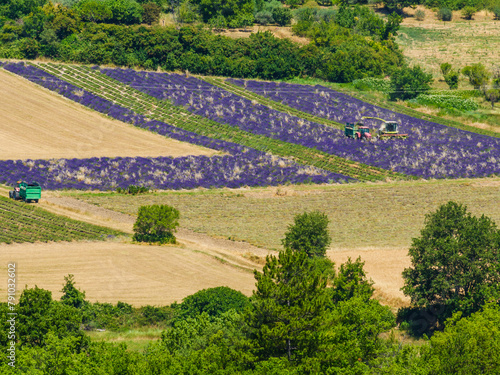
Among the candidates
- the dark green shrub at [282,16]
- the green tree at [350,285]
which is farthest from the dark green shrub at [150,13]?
the green tree at [350,285]

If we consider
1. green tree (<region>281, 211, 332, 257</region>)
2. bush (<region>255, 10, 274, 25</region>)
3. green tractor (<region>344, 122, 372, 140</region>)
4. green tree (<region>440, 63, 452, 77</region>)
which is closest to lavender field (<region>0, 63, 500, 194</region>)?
green tractor (<region>344, 122, 372, 140</region>)

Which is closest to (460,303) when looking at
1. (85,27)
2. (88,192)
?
(88,192)

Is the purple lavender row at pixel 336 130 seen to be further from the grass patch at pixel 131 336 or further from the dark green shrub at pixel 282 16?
the grass patch at pixel 131 336

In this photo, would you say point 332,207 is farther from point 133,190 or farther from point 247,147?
point 133,190

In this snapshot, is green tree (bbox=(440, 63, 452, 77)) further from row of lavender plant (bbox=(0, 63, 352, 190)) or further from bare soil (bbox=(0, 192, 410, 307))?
bare soil (bbox=(0, 192, 410, 307))

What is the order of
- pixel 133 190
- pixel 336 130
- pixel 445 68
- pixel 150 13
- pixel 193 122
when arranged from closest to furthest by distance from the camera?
pixel 133 190
pixel 336 130
pixel 193 122
pixel 445 68
pixel 150 13

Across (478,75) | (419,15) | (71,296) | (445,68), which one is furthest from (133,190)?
(419,15)
